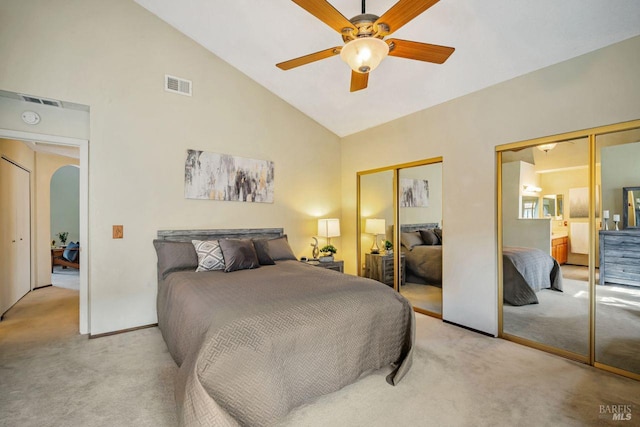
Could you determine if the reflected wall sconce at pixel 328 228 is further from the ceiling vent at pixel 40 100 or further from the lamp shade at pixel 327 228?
the ceiling vent at pixel 40 100

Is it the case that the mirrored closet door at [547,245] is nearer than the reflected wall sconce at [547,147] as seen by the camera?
Yes

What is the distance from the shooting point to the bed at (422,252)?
3.88m

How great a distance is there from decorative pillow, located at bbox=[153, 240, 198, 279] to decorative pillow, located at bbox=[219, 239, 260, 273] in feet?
1.18

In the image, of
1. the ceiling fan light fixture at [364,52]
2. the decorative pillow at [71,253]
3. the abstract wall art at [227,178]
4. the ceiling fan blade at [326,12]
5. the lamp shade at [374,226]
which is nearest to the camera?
the ceiling fan blade at [326,12]

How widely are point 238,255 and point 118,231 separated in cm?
136

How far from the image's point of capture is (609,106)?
2.48 meters

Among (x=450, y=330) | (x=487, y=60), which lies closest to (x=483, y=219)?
(x=450, y=330)

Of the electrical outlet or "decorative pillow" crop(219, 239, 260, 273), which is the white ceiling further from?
"decorative pillow" crop(219, 239, 260, 273)

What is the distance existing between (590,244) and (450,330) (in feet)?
5.18

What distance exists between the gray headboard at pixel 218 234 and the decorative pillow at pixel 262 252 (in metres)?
0.34

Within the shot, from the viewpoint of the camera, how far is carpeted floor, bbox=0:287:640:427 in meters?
1.86

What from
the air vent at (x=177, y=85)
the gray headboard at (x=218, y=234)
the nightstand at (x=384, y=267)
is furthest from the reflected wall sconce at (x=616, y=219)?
the air vent at (x=177, y=85)

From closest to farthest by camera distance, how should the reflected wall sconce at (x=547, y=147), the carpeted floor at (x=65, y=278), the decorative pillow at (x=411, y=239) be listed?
the reflected wall sconce at (x=547, y=147)
the decorative pillow at (x=411, y=239)
the carpeted floor at (x=65, y=278)

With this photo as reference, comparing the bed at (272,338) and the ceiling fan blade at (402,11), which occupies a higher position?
the ceiling fan blade at (402,11)
